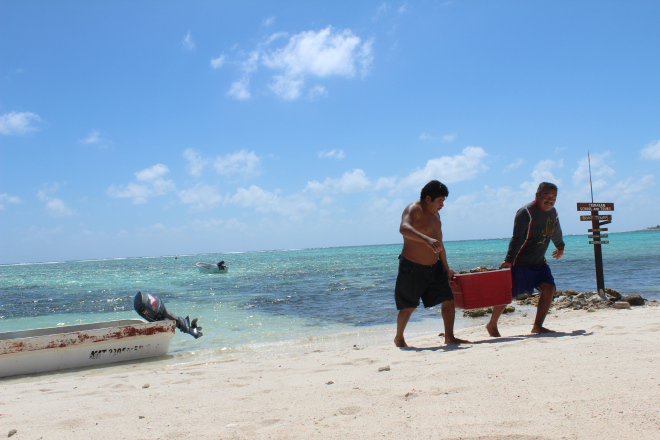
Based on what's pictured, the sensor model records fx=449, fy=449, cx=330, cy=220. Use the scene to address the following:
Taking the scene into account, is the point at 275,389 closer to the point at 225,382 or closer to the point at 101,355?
the point at 225,382

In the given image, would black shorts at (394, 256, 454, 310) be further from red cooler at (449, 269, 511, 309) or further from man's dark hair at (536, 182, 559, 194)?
man's dark hair at (536, 182, 559, 194)

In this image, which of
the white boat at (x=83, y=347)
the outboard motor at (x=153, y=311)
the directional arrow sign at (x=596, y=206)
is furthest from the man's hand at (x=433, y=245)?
the directional arrow sign at (x=596, y=206)

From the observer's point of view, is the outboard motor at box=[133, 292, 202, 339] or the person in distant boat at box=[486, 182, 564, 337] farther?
the outboard motor at box=[133, 292, 202, 339]

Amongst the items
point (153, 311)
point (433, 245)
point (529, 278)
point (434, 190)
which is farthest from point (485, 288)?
point (153, 311)

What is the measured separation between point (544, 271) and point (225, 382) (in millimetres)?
3697

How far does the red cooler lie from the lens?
16.2 ft

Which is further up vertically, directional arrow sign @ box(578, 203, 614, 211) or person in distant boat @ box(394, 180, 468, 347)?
directional arrow sign @ box(578, 203, 614, 211)

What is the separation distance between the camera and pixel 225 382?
4164 millimetres

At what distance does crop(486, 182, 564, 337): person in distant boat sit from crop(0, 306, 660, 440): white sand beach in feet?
2.04

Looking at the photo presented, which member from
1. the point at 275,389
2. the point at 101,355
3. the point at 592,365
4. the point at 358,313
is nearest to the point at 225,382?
the point at 275,389

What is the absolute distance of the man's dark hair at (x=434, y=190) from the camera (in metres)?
4.83

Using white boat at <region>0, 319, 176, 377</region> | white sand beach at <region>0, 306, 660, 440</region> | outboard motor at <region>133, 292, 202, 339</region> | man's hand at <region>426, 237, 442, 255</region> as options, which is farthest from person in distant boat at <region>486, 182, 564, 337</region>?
outboard motor at <region>133, 292, 202, 339</region>

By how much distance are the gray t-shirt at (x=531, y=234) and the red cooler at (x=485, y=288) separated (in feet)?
1.02

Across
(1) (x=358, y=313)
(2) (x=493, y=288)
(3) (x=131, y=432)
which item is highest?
(2) (x=493, y=288)
